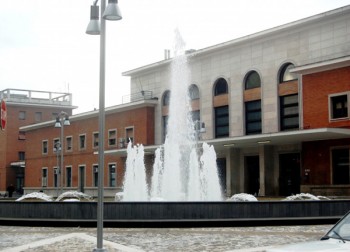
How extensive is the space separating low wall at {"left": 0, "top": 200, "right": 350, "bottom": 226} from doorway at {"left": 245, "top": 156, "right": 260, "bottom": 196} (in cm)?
2392

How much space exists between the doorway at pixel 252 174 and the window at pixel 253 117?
2.04 m

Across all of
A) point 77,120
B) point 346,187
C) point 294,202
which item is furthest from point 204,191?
point 77,120

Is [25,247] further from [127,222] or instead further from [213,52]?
[213,52]

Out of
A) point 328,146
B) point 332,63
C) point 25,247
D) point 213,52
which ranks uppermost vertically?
point 213,52

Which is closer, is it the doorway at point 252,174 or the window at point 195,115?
the doorway at point 252,174

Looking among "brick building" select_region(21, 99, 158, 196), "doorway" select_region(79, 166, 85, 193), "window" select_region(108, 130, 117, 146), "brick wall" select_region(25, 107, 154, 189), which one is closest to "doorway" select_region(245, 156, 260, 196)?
"brick building" select_region(21, 99, 158, 196)

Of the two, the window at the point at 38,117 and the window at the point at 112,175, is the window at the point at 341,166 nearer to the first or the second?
the window at the point at 112,175

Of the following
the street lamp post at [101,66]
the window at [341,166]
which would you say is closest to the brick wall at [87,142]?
the window at [341,166]

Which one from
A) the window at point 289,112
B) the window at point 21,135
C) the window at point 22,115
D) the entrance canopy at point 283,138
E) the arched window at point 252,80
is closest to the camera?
the entrance canopy at point 283,138

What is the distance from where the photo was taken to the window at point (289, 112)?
40.5 metres

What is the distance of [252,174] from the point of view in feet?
144

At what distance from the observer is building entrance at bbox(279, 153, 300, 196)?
4034 centimetres

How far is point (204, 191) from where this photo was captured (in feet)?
89.1

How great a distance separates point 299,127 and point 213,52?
1123 centimetres
